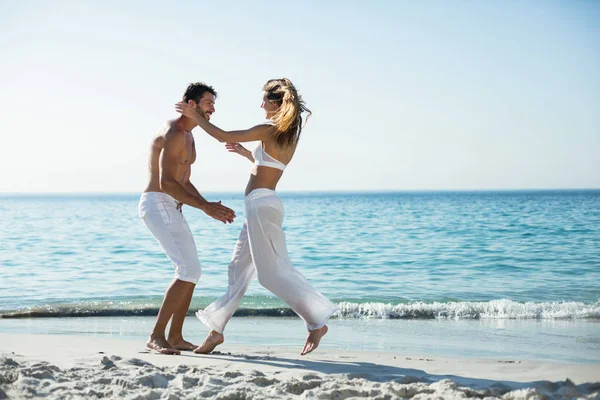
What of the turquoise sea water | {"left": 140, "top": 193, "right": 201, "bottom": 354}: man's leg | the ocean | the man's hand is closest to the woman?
the man's hand

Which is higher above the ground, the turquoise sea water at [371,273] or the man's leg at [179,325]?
the man's leg at [179,325]

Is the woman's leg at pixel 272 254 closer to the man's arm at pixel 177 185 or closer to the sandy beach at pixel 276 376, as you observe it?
the man's arm at pixel 177 185

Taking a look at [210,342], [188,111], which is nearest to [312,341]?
[210,342]

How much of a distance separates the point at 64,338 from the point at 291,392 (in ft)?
9.49

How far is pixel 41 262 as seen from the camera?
13594mm

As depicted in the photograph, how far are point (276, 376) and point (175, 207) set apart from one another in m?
1.56

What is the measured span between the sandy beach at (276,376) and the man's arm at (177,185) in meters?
1.03

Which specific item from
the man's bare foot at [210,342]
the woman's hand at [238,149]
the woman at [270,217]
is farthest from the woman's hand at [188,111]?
the man's bare foot at [210,342]

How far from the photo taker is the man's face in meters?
5.09

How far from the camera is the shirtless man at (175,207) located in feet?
16.3

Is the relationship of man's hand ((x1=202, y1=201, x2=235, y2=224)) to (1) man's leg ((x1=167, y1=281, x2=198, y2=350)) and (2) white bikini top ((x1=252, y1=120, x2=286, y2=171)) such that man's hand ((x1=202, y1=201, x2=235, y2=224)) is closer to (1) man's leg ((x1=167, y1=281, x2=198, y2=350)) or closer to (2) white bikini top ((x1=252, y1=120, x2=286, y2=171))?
(2) white bikini top ((x1=252, y1=120, x2=286, y2=171))

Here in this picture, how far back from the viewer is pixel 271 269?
486 centimetres

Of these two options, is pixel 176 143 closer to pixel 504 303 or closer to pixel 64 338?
pixel 64 338

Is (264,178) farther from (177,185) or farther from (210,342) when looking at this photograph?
(210,342)
